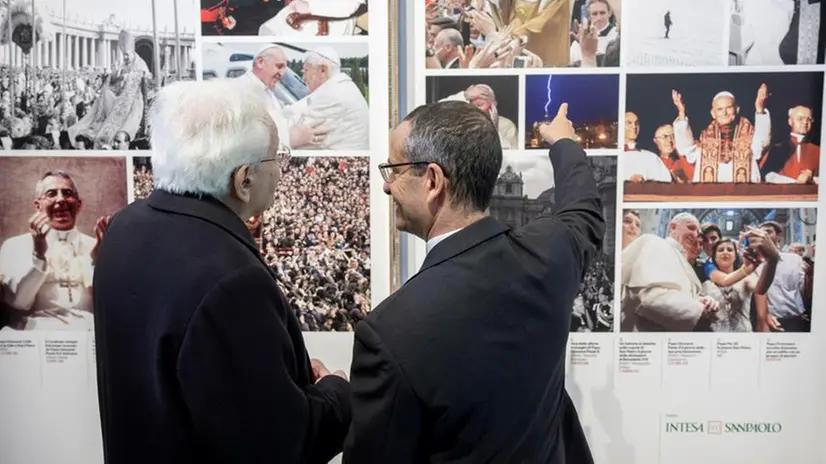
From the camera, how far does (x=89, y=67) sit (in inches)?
52.6

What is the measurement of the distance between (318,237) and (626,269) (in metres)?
0.66

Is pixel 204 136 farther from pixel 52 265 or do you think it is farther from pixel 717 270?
pixel 717 270

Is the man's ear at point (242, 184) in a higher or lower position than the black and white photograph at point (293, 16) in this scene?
lower

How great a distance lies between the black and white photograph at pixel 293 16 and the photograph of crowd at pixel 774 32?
0.75m

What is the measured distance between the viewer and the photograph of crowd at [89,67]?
1.32 m

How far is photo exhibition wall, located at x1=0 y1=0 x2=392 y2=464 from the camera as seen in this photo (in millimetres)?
1312

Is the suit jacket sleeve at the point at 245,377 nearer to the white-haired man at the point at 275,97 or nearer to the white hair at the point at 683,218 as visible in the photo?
the white-haired man at the point at 275,97

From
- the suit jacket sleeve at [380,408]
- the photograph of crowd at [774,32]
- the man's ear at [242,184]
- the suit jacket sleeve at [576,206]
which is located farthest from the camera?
the photograph of crowd at [774,32]

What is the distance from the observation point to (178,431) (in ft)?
2.85

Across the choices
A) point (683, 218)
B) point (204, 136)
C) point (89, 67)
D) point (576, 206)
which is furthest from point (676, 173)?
point (89, 67)

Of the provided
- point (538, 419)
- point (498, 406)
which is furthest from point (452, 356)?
point (538, 419)

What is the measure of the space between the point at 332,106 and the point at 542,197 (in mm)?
476

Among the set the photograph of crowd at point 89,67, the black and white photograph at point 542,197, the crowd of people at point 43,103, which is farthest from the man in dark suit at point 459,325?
the crowd of people at point 43,103

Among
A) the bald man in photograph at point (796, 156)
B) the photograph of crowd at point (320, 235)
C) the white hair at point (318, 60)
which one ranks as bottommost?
the photograph of crowd at point (320, 235)
